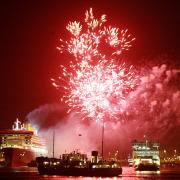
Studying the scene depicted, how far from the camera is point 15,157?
455ft

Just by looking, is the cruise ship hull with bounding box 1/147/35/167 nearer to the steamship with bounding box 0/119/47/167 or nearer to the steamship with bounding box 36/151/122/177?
the steamship with bounding box 0/119/47/167

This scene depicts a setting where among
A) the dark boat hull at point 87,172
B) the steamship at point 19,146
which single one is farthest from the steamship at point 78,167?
the steamship at point 19,146

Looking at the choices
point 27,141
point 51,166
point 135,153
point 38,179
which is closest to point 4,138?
point 27,141

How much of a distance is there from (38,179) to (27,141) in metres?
74.7

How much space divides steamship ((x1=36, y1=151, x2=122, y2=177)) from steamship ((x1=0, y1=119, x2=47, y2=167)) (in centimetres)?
4494

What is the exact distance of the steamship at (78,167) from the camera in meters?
88.6

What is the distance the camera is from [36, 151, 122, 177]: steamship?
8862 cm

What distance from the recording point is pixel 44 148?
159875 millimetres

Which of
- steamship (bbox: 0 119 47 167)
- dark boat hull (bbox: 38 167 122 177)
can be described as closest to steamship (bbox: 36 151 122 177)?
dark boat hull (bbox: 38 167 122 177)

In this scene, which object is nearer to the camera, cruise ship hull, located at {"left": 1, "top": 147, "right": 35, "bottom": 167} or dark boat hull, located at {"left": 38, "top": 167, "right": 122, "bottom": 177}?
dark boat hull, located at {"left": 38, "top": 167, "right": 122, "bottom": 177}

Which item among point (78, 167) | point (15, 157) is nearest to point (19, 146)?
point (15, 157)

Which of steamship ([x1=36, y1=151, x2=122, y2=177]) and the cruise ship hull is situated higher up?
the cruise ship hull

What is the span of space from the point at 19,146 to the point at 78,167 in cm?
5851

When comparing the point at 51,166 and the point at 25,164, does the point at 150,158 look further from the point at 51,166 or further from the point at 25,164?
the point at 51,166
